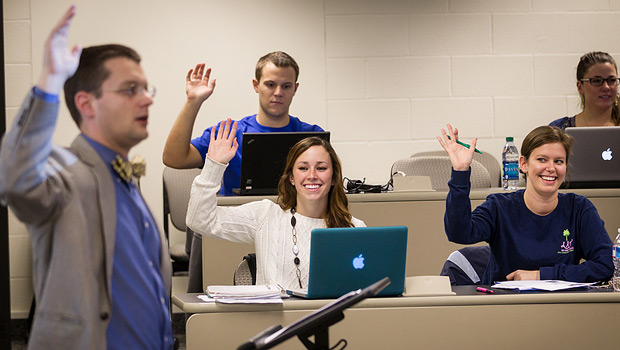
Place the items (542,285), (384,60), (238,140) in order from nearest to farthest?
1. (542,285)
2. (238,140)
3. (384,60)

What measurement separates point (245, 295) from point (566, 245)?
3.85ft

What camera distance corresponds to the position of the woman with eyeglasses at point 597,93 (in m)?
3.72

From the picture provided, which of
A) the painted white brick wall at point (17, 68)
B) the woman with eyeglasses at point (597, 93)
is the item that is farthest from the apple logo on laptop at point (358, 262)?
the painted white brick wall at point (17, 68)

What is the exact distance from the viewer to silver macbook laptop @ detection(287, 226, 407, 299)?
1986 millimetres

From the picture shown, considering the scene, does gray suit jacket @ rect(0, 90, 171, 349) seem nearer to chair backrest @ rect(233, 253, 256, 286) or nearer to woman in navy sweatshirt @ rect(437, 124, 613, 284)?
chair backrest @ rect(233, 253, 256, 286)

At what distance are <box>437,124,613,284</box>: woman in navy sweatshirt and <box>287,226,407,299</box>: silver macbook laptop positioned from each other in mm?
489

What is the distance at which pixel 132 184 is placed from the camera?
1.28 m

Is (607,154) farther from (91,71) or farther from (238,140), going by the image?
(91,71)

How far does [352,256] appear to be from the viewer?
2000mm

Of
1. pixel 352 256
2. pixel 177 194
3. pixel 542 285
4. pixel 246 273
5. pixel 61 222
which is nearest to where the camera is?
pixel 61 222

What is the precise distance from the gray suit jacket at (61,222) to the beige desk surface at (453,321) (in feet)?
2.98

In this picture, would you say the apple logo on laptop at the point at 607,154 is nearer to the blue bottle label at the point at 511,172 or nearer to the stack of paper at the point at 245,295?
the blue bottle label at the point at 511,172

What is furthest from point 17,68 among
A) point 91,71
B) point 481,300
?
point 91,71

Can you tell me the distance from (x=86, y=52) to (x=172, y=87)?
134 inches
